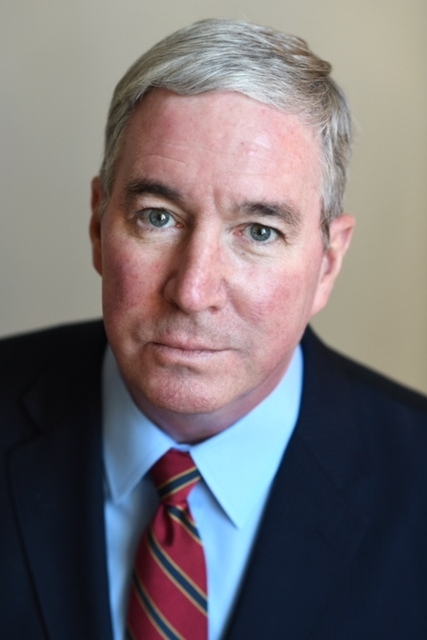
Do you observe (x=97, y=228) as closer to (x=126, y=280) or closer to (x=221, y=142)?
(x=126, y=280)

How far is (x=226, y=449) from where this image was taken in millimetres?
1433

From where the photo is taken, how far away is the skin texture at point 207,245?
1245mm

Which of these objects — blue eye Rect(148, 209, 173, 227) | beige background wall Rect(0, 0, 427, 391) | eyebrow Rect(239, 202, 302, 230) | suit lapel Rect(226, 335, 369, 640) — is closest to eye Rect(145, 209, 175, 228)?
blue eye Rect(148, 209, 173, 227)

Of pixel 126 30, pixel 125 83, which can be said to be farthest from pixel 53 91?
pixel 125 83

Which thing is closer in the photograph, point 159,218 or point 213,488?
point 159,218

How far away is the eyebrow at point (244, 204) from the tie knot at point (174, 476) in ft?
1.31

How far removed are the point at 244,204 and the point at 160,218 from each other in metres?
0.13

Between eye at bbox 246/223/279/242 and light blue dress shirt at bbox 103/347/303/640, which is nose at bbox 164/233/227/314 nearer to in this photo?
eye at bbox 246/223/279/242

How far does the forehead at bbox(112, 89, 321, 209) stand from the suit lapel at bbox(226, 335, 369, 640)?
1.39ft

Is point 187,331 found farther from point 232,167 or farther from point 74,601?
point 74,601

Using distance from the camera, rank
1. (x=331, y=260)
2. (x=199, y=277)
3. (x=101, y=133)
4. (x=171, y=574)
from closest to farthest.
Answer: (x=199, y=277), (x=171, y=574), (x=331, y=260), (x=101, y=133)

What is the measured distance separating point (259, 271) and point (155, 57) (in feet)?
1.16

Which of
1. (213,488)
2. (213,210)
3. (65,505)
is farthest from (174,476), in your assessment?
(213,210)

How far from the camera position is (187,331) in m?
1.27
